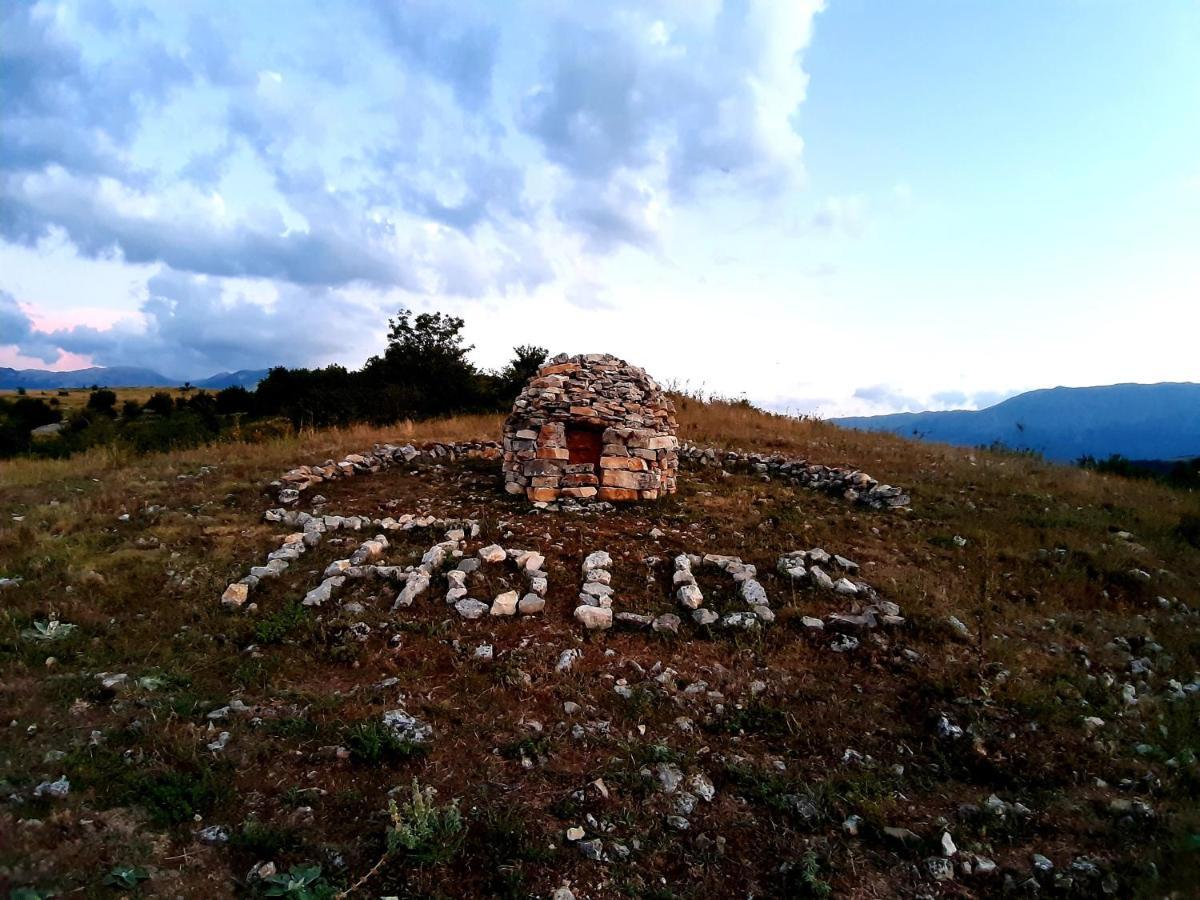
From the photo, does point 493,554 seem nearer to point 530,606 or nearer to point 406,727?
point 530,606

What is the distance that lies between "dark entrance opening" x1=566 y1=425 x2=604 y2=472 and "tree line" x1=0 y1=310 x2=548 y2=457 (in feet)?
31.5

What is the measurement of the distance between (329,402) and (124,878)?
18.1 metres

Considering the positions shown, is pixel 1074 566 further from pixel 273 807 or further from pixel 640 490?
pixel 273 807

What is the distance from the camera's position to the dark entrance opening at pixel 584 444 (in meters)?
10.7

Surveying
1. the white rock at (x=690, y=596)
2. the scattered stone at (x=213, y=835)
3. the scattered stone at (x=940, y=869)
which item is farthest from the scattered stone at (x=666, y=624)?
the scattered stone at (x=213, y=835)

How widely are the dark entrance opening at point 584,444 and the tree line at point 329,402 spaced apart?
378 inches

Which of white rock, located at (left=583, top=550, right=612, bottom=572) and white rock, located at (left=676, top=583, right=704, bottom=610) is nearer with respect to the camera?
white rock, located at (left=676, top=583, right=704, bottom=610)

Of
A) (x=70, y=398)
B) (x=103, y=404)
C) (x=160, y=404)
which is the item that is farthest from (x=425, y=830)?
(x=70, y=398)

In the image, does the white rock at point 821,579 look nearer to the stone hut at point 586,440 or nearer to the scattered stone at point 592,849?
the stone hut at point 586,440

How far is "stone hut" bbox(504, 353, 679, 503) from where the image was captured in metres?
10.2

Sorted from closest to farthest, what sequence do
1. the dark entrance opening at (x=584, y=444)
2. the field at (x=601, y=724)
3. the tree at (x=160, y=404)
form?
the field at (x=601, y=724) → the dark entrance opening at (x=584, y=444) → the tree at (x=160, y=404)

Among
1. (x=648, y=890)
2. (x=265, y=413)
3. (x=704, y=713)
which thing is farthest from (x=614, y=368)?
(x=265, y=413)

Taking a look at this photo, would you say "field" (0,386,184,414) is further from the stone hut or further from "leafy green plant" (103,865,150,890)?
"leafy green plant" (103,865,150,890)

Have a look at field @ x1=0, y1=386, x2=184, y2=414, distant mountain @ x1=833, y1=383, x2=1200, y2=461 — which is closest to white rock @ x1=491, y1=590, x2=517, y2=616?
field @ x1=0, y1=386, x2=184, y2=414
